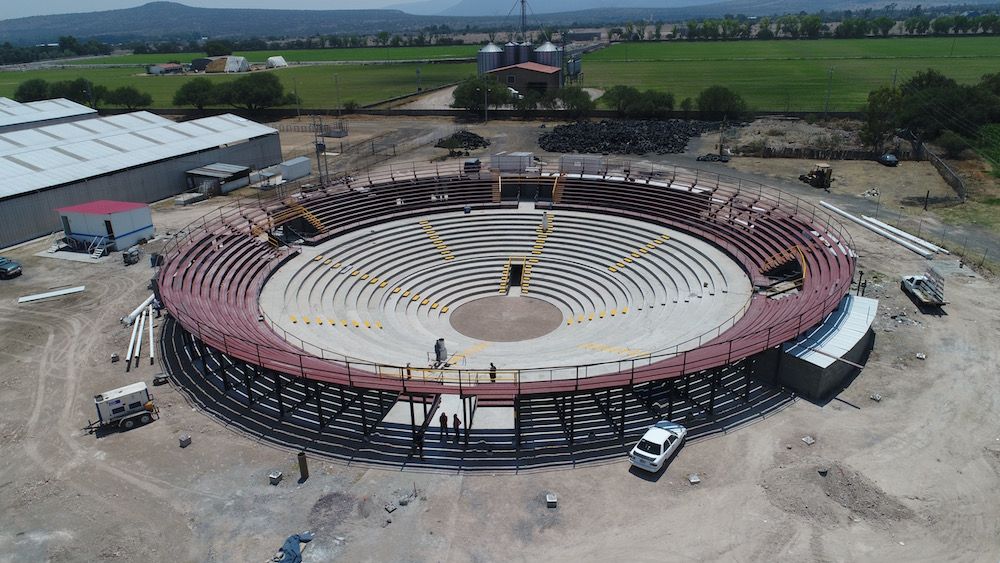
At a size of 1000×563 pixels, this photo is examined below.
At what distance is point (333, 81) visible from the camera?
6403 inches

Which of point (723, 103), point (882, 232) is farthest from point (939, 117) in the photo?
point (882, 232)

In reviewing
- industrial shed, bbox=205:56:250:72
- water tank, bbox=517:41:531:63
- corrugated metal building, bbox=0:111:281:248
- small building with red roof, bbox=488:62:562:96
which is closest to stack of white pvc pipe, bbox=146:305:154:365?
corrugated metal building, bbox=0:111:281:248

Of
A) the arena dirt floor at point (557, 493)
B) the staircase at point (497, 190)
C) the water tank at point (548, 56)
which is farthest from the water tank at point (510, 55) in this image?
the arena dirt floor at point (557, 493)

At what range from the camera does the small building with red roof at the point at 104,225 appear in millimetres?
45312

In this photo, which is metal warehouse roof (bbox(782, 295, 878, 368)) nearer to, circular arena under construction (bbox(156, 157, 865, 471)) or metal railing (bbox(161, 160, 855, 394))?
circular arena under construction (bbox(156, 157, 865, 471))

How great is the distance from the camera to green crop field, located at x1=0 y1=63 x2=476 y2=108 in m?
132

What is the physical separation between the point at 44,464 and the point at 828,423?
94.5 feet

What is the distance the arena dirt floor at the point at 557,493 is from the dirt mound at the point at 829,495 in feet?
0.19

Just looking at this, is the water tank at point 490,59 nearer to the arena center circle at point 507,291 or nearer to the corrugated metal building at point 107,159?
the corrugated metal building at point 107,159

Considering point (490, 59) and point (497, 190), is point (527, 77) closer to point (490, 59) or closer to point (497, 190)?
point (490, 59)

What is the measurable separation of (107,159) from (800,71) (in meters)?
145

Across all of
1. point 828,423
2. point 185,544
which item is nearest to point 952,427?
point 828,423

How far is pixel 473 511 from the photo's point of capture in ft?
66.7

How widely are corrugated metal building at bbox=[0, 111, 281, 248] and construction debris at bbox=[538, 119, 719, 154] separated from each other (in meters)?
34.0
